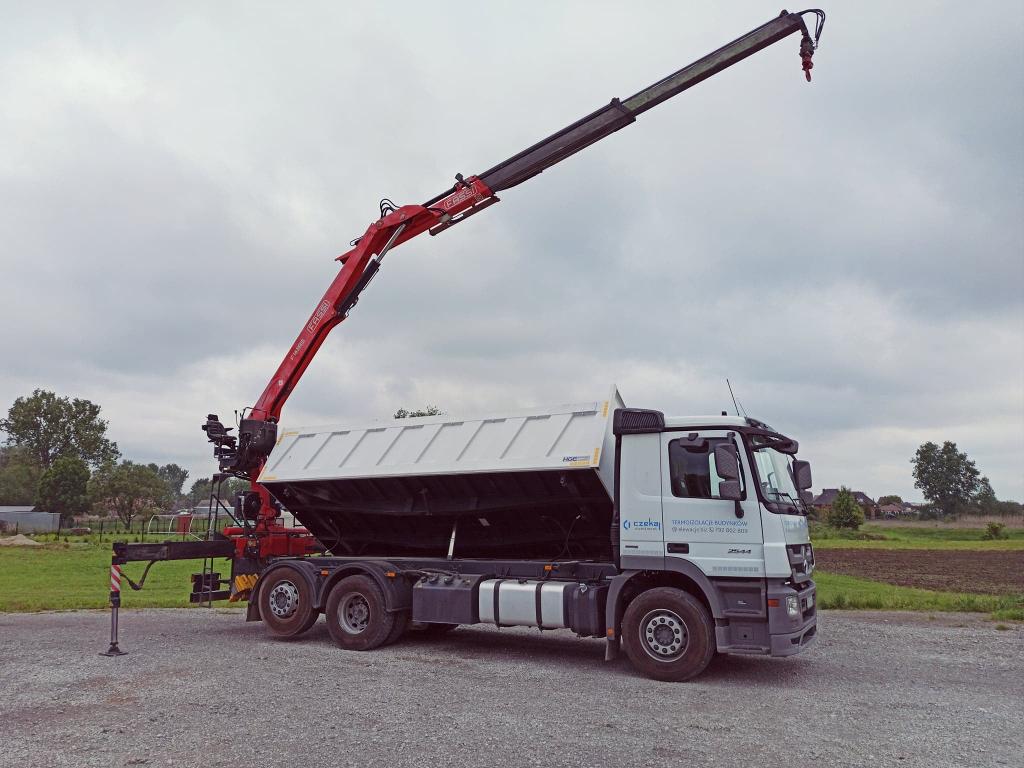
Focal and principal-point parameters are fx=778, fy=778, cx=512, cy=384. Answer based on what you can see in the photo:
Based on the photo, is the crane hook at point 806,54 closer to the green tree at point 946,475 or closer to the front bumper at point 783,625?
the front bumper at point 783,625

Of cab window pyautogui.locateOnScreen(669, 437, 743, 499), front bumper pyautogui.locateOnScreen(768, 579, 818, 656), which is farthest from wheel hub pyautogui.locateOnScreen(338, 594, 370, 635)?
front bumper pyautogui.locateOnScreen(768, 579, 818, 656)

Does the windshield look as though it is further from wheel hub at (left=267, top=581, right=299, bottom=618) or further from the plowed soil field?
the plowed soil field

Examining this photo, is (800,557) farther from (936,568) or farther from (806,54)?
(936,568)

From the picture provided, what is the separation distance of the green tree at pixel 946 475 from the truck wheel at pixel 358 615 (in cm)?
12498

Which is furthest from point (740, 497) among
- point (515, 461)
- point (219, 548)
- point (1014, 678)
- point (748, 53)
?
point (219, 548)

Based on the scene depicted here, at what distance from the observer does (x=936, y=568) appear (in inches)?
1209

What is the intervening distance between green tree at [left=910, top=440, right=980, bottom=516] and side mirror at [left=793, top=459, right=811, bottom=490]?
123277 millimetres

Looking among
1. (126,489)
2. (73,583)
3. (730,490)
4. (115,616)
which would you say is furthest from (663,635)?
(126,489)

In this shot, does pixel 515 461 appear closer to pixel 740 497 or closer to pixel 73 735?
pixel 740 497

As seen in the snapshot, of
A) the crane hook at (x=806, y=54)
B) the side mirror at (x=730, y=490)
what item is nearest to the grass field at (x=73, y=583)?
the side mirror at (x=730, y=490)

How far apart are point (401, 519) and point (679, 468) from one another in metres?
4.69

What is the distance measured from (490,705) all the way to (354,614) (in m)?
4.12

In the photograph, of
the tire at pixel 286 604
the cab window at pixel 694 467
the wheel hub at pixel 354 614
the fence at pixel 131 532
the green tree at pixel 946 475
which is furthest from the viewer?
the green tree at pixel 946 475

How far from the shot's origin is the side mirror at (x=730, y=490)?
333 inches
